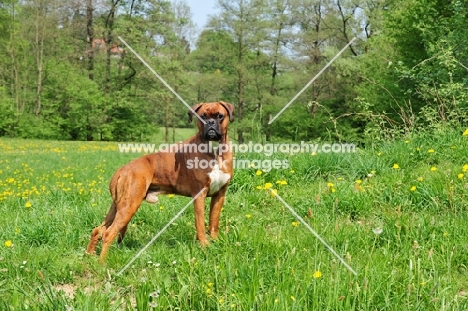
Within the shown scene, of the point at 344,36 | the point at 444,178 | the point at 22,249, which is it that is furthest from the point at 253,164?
the point at 344,36

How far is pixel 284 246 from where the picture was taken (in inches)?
124

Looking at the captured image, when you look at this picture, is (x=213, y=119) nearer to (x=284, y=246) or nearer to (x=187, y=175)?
(x=187, y=175)

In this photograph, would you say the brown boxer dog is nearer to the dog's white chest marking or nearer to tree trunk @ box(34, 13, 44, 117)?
the dog's white chest marking

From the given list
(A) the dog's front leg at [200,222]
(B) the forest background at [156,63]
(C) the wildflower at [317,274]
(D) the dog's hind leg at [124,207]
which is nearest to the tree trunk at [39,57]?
(B) the forest background at [156,63]

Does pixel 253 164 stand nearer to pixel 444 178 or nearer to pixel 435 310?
pixel 444 178

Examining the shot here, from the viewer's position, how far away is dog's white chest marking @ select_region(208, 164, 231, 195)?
3.74 m

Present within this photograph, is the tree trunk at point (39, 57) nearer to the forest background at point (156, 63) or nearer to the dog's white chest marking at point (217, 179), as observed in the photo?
the forest background at point (156, 63)

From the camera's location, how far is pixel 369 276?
2.41m

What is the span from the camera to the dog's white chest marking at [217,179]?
3740mm

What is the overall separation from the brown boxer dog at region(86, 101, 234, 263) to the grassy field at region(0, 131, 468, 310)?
0.31 m

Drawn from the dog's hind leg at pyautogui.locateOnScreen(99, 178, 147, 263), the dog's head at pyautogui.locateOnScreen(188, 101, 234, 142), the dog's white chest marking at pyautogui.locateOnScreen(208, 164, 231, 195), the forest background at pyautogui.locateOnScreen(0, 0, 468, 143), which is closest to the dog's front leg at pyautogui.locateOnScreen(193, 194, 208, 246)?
the dog's white chest marking at pyautogui.locateOnScreen(208, 164, 231, 195)

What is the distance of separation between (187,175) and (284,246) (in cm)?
124

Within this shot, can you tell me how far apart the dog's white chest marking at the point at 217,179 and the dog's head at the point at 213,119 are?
1.03ft

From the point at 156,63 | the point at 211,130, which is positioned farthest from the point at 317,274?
the point at 156,63
